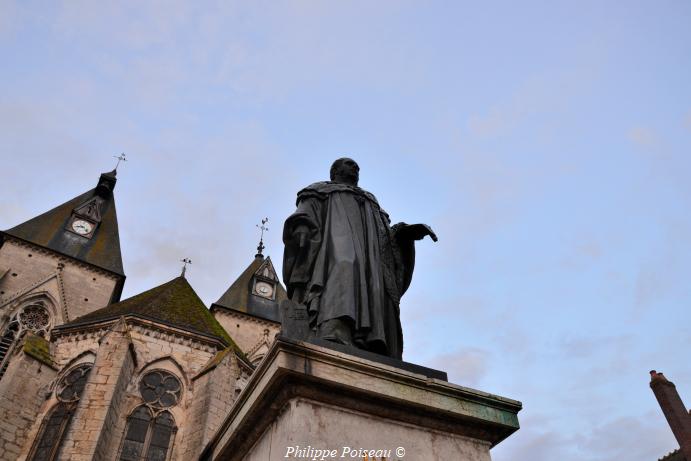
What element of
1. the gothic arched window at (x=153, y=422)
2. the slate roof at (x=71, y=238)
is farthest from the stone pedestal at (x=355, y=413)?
the slate roof at (x=71, y=238)

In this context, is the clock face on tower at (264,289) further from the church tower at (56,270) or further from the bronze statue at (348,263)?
the bronze statue at (348,263)

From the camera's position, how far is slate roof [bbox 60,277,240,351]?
55.2 ft

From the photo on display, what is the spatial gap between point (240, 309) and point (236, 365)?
47.2ft

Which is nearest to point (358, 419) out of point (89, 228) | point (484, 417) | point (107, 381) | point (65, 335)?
point (484, 417)

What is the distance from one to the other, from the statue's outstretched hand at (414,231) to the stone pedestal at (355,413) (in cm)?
139

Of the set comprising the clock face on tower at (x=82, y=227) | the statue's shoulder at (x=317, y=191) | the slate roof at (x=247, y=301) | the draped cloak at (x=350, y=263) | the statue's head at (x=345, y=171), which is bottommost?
the draped cloak at (x=350, y=263)

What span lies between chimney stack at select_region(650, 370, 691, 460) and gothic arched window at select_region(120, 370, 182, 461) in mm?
20669

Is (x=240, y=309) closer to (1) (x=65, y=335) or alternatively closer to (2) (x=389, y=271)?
(1) (x=65, y=335)

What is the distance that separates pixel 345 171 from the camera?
4.61 metres

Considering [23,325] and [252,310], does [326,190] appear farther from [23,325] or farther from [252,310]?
[252,310]

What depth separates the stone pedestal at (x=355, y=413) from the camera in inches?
99.3

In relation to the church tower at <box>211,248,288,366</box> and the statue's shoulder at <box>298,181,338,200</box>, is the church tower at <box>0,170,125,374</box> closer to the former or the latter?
the church tower at <box>211,248,288,366</box>

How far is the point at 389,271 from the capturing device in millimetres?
4051

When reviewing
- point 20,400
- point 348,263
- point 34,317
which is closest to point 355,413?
point 348,263
